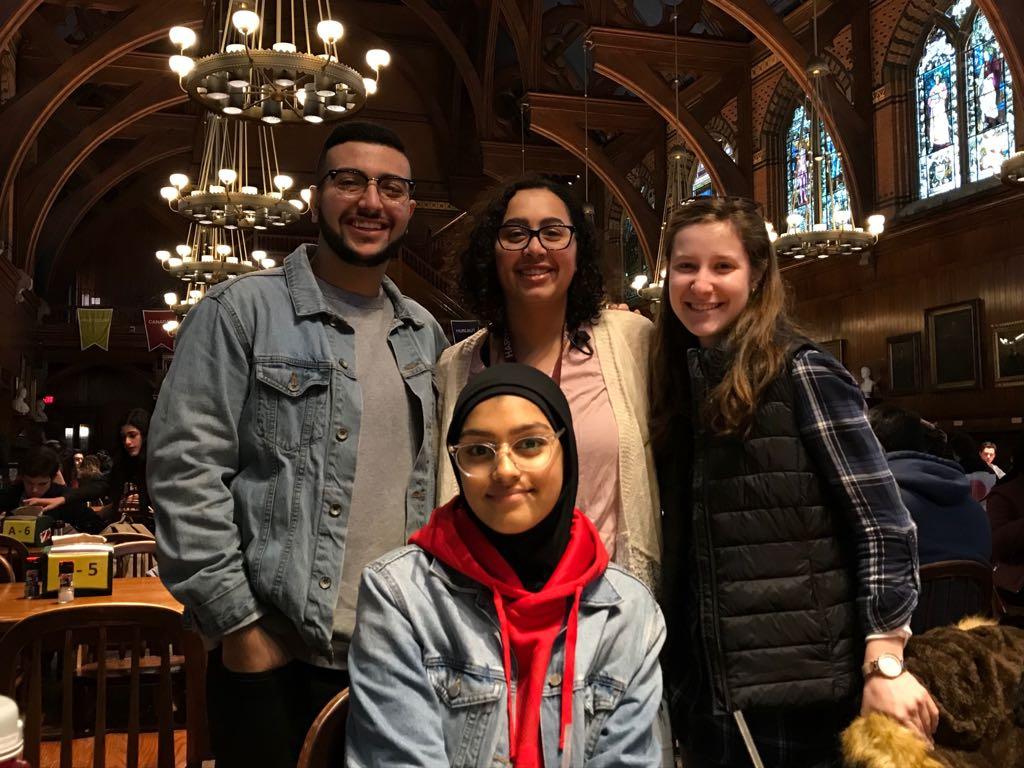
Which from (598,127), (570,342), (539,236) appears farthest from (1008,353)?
(539,236)

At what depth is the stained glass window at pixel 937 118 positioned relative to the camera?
38.6 feet

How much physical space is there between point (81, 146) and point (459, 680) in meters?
17.1

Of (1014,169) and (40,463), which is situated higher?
(1014,169)

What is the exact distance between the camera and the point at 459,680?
1.59 metres

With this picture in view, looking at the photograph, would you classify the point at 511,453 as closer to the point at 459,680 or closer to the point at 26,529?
the point at 459,680

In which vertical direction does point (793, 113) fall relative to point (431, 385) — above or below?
above

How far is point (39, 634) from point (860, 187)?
1187 centimetres

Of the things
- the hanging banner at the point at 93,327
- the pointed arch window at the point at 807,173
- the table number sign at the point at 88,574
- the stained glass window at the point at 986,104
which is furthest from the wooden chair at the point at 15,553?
the hanging banner at the point at 93,327

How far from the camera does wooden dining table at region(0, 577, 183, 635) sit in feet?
11.9

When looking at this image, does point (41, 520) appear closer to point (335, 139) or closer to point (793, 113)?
point (335, 139)

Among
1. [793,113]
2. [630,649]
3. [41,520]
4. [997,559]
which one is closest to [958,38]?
[793,113]

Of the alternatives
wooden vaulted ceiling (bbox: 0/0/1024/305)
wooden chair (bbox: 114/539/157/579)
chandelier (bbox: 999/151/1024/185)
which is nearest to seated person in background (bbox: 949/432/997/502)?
chandelier (bbox: 999/151/1024/185)

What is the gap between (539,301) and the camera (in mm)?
2166

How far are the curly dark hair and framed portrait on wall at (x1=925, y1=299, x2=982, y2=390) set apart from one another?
10.1 meters
